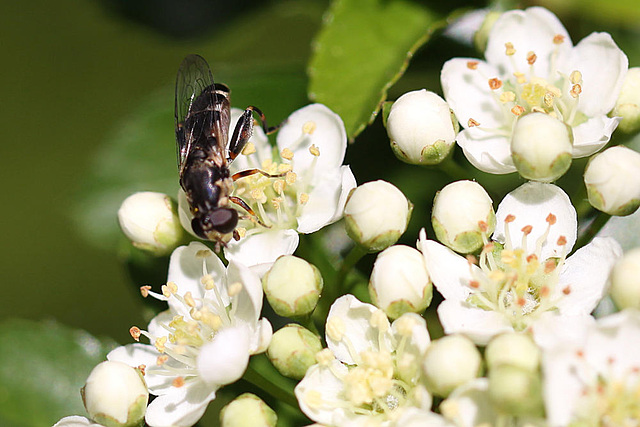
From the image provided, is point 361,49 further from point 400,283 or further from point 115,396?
point 115,396

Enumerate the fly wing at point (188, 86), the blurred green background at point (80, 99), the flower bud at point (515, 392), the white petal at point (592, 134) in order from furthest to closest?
the blurred green background at point (80, 99), the fly wing at point (188, 86), the white petal at point (592, 134), the flower bud at point (515, 392)

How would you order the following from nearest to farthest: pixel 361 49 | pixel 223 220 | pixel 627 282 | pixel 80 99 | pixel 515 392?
pixel 515 392, pixel 627 282, pixel 223 220, pixel 361 49, pixel 80 99

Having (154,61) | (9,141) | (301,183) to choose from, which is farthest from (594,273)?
(9,141)

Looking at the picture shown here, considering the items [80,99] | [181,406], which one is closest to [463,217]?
[181,406]

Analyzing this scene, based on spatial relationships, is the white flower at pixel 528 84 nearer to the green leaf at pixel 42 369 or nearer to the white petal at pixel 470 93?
the white petal at pixel 470 93

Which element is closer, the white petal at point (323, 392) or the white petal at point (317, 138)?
the white petal at point (323, 392)

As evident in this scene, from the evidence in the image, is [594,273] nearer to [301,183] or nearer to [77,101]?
[301,183]

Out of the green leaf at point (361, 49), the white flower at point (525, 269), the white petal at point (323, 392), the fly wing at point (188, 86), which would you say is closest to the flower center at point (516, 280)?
the white flower at point (525, 269)
